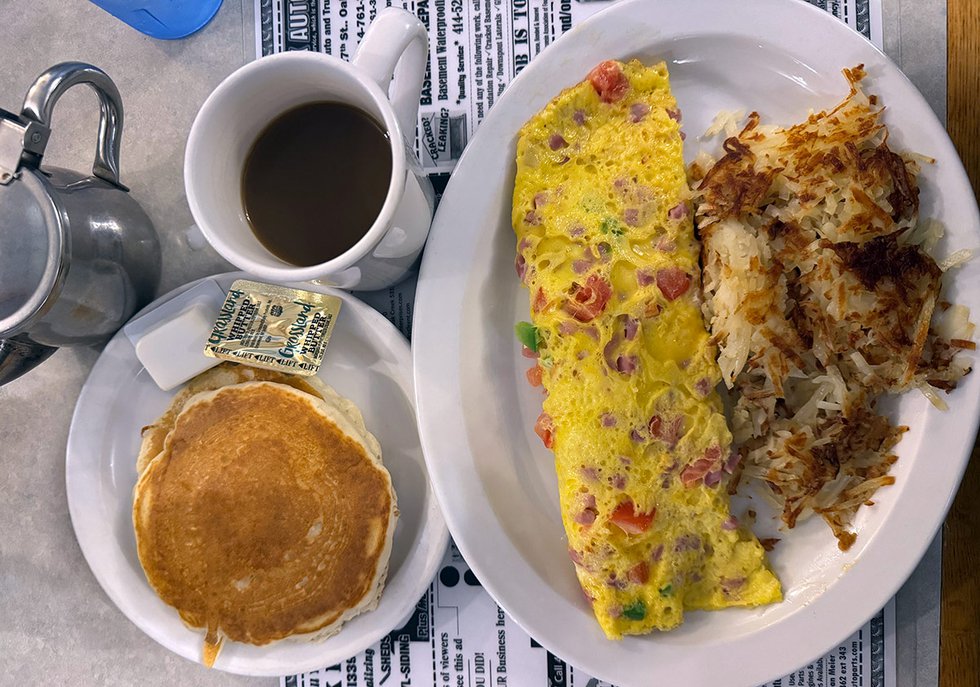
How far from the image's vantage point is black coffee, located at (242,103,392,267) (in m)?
1.30

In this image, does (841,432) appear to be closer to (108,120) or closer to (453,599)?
(453,599)

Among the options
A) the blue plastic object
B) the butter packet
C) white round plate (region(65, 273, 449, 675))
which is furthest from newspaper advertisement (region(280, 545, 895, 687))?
the blue plastic object

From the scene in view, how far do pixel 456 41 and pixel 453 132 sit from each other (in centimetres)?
22

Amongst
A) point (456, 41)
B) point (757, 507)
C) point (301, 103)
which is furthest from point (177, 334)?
point (757, 507)

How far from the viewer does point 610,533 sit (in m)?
1.34

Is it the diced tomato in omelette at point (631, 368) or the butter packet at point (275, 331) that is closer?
the diced tomato in omelette at point (631, 368)

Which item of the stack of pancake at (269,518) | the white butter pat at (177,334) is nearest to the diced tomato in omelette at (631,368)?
the stack of pancake at (269,518)

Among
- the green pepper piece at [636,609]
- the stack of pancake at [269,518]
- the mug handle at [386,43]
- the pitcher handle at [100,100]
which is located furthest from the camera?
the stack of pancake at [269,518]

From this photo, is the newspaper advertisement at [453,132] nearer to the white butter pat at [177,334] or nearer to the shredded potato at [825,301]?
the white butter pat at [177,334]

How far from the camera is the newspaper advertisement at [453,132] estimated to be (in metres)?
1.62

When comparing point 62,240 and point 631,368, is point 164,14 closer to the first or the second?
point 62,240

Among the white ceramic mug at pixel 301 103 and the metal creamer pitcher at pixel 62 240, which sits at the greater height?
the white ceramic mug at pixel 301 103

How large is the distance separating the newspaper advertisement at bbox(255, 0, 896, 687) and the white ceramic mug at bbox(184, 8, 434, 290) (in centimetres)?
35

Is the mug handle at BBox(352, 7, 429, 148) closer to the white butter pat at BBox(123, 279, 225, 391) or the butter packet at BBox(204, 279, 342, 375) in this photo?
the butter packet at BBox(204, 279, 342, 375)
